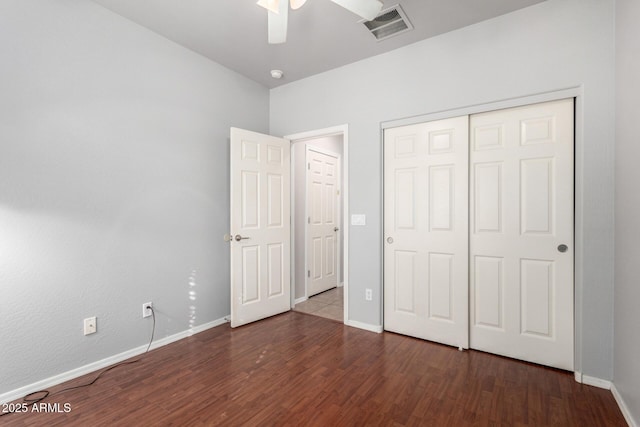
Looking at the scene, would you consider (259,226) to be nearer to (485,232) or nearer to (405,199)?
(405,199)

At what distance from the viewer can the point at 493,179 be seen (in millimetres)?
2473

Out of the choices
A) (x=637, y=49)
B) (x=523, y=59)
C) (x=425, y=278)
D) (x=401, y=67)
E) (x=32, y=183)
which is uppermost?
(x=401, y=67)

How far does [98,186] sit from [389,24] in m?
2.71

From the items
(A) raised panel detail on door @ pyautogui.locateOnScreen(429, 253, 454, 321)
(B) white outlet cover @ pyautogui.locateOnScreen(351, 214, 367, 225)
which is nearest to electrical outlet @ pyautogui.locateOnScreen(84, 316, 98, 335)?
(B) white outlet cover @ pyautogui.locateOnScreen(351, 214, 367, 225)

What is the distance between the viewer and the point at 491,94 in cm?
244

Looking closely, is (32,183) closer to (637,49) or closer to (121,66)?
(121,66)

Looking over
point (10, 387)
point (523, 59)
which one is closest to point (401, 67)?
point (523, 59)

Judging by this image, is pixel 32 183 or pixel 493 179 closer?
pixel 32 183

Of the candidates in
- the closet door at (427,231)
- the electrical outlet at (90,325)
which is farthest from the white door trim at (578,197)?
the electrical outlet at (90,325)

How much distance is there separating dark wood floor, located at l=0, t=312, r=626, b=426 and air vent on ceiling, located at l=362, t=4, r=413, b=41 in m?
2.80

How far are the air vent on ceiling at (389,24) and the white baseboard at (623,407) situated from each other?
3.02 m

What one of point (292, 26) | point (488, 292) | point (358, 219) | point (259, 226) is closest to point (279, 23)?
point (292, 26)

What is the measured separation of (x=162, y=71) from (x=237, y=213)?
148cm

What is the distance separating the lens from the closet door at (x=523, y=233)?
2203 millimetres
